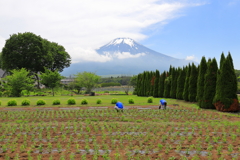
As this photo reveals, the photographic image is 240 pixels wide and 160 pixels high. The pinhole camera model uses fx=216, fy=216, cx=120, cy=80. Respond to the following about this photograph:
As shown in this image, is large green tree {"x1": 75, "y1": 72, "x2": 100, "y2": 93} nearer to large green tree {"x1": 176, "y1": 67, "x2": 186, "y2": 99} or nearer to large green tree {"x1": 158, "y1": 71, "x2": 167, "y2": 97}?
large green tree {"x1": 158, "y1": 71, "x2": 167, "y2": 97}

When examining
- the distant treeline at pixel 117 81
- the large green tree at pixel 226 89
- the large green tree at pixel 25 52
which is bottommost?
the large green tree at pixel 226 89

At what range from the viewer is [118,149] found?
6539 mm

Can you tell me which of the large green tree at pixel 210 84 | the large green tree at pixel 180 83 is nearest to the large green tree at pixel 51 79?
the large green tree at pixel 180 83

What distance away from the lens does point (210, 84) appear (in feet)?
61.4

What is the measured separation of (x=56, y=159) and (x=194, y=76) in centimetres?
2052

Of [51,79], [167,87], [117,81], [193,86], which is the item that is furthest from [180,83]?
[117,81]

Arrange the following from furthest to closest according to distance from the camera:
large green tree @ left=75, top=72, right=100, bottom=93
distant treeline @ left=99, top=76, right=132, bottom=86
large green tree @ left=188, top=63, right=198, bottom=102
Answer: distant treeline @ left=99, top=76, right=132, bottom=86, large green tree @ left=75, top=72, right=100, bottom=93, large green tree @ left=188, top=63, right=198, bottom=102

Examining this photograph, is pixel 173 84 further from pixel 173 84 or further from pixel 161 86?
pixel 161 86

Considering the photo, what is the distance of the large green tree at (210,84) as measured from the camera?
18.6 meters

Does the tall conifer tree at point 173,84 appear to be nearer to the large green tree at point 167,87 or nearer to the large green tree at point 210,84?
the large green tree at point 167,87

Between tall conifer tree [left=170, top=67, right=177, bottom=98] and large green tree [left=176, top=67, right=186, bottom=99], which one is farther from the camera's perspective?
tall conifer tree [left=170, top=67, right=177, bottom=98]

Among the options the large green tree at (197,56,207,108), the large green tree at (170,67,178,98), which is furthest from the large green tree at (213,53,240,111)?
the large green tree at (170,67,178,98)

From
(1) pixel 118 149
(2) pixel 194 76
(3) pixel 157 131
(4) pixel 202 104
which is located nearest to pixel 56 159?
(1) pixel 118 149

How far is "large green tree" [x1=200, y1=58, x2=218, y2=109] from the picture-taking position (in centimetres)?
1856
